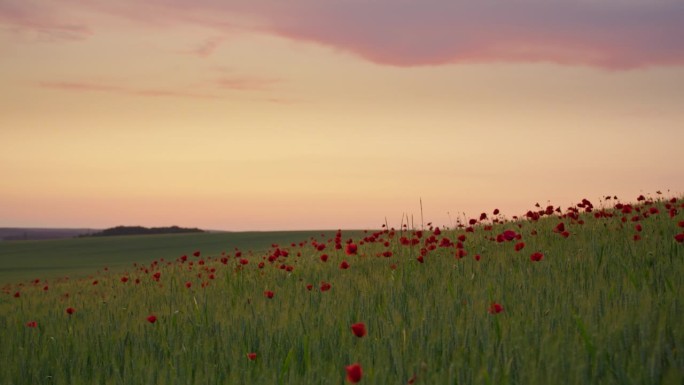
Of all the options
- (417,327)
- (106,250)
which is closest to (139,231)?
(106,250)

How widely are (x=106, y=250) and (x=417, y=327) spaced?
44.8 m

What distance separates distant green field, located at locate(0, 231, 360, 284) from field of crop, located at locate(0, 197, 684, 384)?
24.4m

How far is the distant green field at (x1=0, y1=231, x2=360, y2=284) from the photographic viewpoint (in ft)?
116

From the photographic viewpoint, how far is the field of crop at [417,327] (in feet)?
14.2

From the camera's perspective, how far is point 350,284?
827 cm

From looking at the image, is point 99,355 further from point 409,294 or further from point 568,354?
point 568,354

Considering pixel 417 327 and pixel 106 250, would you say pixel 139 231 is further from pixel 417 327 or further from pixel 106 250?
pixel 417 327

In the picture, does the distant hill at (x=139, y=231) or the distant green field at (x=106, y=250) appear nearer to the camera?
the distant green field at (x=106, y=250)

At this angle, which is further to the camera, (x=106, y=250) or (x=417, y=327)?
(x=106, y=250)

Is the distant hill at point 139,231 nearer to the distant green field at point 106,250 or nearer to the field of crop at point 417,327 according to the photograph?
the distant green field at point 106,250

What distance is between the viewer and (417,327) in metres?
5.26

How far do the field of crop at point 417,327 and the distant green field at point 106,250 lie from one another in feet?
79.9

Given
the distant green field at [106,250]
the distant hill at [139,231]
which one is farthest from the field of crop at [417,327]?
the distant hill at [139,231]

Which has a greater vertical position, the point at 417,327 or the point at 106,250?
the point at 106,250
